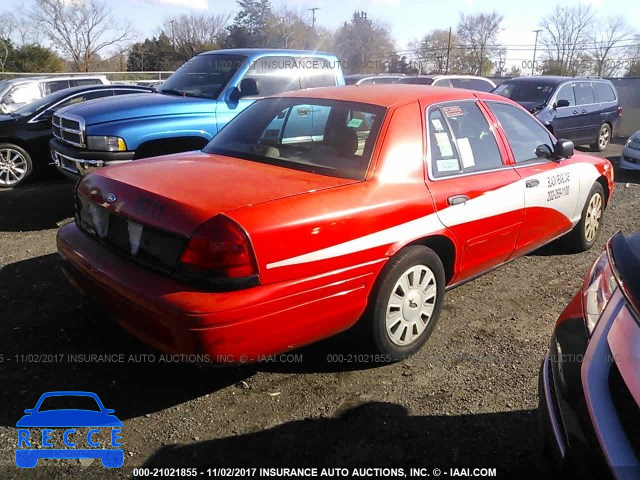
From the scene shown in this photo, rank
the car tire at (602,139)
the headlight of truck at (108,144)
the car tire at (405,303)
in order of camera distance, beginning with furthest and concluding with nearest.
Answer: the car tire at (602,139) → the headlight of truck at (108,144) → the car tire at (405,303)

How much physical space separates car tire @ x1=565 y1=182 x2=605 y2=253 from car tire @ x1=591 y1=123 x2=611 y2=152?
8.71 m

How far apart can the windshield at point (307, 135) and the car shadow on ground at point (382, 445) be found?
135cm

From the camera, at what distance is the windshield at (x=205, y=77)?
253 inches

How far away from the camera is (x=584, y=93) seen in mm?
12281

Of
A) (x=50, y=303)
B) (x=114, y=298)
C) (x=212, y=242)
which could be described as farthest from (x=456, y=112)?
(x=50, y=303)

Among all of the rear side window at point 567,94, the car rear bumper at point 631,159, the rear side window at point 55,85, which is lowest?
the car rear bumper at point 631,159

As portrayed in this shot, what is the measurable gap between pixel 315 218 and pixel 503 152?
76.8 inches

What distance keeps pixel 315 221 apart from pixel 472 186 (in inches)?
54.5

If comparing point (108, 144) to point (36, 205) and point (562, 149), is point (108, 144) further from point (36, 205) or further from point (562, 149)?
point (562, 149)

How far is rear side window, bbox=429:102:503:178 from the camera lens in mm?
3471

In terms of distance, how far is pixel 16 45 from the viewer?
34250 millimetres

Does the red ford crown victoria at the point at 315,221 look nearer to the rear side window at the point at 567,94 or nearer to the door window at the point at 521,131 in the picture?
the door window at the point at 521,131

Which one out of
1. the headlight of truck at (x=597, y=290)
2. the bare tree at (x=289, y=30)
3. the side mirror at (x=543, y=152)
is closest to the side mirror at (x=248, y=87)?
the side mirror at (x=543, y=152)

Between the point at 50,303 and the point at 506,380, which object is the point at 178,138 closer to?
the point at 50,303
